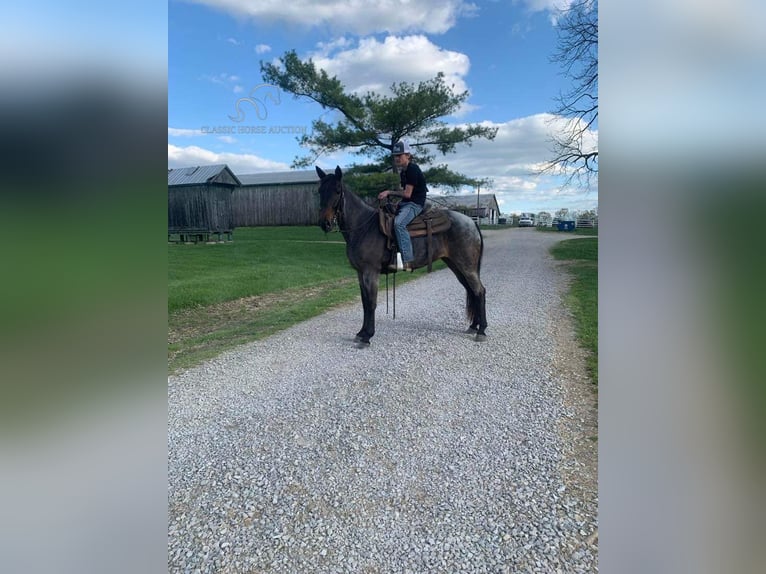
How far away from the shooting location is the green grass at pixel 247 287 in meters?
5.53

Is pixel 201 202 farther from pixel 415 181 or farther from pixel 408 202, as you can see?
pixel 415 181

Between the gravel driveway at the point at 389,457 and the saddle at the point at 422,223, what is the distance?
1.20 m

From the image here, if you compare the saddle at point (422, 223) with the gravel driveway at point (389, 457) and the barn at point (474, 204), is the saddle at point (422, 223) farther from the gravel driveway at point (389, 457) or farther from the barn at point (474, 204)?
the gravel driveway at point (389, 457)

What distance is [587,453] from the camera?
2639mm

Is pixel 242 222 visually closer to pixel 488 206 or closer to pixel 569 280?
pixel 488 206

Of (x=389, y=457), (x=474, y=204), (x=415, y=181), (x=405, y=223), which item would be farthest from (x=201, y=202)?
(x=389, y=457)

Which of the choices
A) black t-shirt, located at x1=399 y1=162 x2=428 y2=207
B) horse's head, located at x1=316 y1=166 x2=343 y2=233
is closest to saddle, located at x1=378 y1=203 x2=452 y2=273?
black t-shirt, located at x1=399 y1=162 x2=428 y2=207

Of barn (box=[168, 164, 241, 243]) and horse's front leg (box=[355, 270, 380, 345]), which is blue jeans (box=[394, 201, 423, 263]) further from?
barn (box=[168, 164, 241, 243])

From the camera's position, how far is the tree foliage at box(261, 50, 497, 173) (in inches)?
236

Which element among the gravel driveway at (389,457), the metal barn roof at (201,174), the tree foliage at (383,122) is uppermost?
the tree foliage at (383,122)

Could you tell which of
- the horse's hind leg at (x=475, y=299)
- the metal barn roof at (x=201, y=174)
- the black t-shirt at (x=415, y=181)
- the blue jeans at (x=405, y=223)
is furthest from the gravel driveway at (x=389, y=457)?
the metal barn roof at (x=201, y=174)
